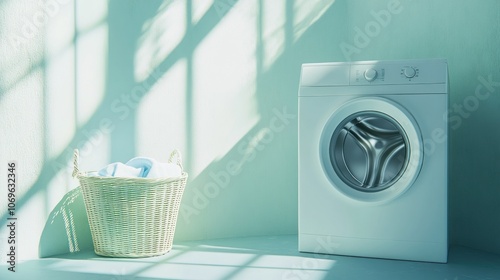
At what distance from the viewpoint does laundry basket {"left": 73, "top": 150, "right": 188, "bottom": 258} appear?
2291 millimetres

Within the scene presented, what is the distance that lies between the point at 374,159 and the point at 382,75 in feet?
1.17

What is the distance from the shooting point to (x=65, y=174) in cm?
244

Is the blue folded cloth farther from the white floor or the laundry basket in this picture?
the white floor

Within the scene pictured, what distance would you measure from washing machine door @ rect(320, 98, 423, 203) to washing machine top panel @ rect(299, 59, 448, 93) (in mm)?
92

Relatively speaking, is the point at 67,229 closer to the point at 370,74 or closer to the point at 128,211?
the point at 128,211

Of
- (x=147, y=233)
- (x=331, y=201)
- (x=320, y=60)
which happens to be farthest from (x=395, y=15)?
(x=147, y=233)

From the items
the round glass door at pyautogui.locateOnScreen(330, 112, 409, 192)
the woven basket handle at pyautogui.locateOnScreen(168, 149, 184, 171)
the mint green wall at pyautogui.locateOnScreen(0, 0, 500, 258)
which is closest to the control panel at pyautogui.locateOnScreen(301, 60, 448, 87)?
the round glass door at pyautogui.locateOnScreen(330, 112, 409, 192)

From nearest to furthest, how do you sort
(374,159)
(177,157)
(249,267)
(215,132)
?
(249,267) < (374,159) < (177,157) < (215,132)

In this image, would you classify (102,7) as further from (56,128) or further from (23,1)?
(56,128)

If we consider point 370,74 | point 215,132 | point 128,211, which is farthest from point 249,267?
point 370,74

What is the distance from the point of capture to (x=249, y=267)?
88.3 inches

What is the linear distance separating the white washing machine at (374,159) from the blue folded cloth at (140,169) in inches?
22.9

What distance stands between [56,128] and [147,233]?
60 centimetres

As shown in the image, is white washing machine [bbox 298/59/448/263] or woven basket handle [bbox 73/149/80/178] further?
woven basket handle [bbox 73/149/80/178]
